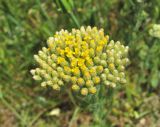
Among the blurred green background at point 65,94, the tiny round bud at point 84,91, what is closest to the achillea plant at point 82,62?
the tiny round bud at point 84,91

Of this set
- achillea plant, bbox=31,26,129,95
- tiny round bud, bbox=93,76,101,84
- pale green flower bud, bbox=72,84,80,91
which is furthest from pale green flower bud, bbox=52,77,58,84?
tiny round bud, bbox=93,76,101,84

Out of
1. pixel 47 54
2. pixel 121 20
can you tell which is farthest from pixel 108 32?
pixel 47 54

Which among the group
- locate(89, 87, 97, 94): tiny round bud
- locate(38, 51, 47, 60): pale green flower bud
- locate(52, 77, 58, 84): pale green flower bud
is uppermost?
locate(38, 51, 47, 60): pale green flower bud

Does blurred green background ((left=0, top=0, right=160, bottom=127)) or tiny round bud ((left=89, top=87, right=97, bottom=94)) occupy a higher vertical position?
blurred green background ((left=0, top=0, right=160, bottom=127))

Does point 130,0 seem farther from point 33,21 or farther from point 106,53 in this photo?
point 33,21

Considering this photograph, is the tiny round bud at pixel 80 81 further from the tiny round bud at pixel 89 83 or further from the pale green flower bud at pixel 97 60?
the pale green flower bud at pixel 97 60

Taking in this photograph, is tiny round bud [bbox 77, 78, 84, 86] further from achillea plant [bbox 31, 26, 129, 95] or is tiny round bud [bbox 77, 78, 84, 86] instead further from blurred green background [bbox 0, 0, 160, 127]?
blurred green background [bbox 0, 0, 160, 127]

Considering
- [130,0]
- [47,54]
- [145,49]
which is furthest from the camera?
[145,49]

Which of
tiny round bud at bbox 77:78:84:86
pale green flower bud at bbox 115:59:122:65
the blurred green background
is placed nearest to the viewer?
tiny round bud at bbox 77:78:84:86
